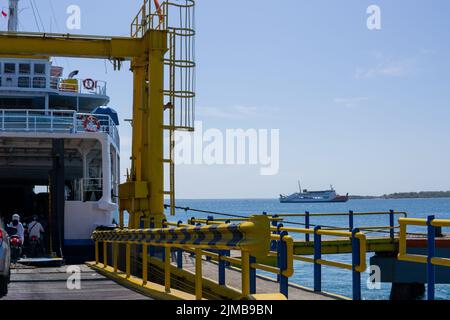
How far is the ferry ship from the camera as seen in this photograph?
2253cm

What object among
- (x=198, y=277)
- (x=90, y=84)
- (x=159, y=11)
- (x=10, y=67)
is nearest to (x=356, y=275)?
(x=198, y=277)

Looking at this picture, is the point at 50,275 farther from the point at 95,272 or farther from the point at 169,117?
the point at 169,117

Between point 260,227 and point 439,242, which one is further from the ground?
point 260,227

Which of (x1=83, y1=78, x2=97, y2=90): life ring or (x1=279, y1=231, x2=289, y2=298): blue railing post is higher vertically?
(x1=83, y1=78, x2=97, y2=90): life ring

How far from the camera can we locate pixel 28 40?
66.9 feet

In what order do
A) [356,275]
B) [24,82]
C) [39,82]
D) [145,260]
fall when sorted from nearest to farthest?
1. [356,275]
2. [145,260]
3. [39,82]
4. [24,82]

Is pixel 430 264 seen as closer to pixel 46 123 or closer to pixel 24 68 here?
pixel 46 123

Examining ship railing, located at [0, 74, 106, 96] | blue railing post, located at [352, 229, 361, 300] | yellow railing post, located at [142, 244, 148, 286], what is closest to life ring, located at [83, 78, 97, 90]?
ship railing, located at [0, 74, 106, 96]

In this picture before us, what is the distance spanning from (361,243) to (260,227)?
286 cm

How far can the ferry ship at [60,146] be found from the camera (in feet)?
73.9

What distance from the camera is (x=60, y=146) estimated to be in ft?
75.5

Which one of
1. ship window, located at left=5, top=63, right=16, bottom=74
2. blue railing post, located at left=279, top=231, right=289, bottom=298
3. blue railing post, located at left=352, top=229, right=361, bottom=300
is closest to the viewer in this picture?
blue railing post, located at left=279, top=231, right=289, bottom=298

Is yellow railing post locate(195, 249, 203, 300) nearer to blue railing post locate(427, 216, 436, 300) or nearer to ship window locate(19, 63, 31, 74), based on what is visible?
blue railing post locate(427, 216, 436, 300)
